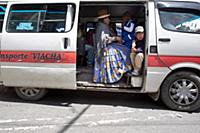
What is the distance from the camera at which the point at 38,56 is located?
4.84 m

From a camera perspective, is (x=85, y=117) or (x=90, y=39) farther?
(x=90, y=39)

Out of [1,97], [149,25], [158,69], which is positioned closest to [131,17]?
[149,25]

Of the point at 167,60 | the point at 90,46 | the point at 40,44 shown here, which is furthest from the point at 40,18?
the point at 167,60

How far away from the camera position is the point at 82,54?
18.7 feet

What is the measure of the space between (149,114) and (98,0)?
2151 mm

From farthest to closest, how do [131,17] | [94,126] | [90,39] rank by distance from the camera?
[90,39] → [131,17] → [94,126]

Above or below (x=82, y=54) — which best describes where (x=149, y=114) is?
below

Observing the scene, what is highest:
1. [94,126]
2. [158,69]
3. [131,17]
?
[131,17]

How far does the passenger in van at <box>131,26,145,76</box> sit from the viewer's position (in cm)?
479

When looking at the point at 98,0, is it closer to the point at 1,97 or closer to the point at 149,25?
the point at 149,25

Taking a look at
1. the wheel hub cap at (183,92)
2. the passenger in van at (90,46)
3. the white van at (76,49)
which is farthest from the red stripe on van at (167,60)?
the passenger in van at (90,46)

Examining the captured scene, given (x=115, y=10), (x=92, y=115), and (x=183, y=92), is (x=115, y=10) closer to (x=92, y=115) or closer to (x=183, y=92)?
(x=183, y=92)

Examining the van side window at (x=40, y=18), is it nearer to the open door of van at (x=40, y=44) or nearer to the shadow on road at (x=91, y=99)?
the open door of van at (x=40, y=44)

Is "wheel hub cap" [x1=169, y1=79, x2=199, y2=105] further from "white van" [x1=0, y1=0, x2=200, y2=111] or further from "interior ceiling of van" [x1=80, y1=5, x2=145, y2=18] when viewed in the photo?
"interior ceiling of van" [x1=80, y1=5, x2=145, y2=18]
